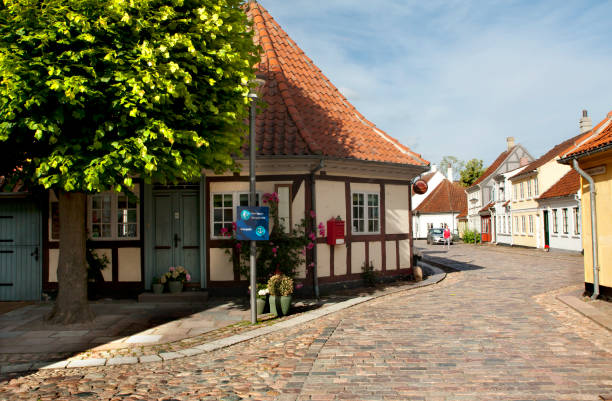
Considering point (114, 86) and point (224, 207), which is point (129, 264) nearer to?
point (224, 207)

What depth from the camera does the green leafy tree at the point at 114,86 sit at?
22.1ft

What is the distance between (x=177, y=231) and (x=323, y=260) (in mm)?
3595

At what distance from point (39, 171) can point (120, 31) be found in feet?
7.66

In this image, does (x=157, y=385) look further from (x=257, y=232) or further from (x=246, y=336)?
(x=257, y=232)

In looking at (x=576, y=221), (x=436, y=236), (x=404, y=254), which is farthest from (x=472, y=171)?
(x=404, y=254)

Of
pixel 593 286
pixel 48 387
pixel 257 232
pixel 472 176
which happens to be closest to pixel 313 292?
pixel 257 232

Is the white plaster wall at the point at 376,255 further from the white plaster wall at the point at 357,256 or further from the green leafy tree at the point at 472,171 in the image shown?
the green leafy tree at the point at 472,171

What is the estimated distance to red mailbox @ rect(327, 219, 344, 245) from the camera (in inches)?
467

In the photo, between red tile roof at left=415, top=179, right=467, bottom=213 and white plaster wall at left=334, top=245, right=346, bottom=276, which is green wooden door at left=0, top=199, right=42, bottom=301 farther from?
red tile roof at left=415, top=179, right=467, bottom=213

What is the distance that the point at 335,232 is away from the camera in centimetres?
1184

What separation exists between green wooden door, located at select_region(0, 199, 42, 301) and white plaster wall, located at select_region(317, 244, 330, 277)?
663cm

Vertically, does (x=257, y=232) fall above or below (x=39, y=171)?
below

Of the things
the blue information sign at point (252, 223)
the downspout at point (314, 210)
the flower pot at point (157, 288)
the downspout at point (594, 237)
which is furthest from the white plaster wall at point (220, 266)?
the downspout at point (594, 237)

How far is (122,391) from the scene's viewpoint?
17.4 ft
